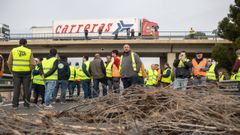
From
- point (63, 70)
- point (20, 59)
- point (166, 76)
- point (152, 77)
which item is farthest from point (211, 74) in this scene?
Result: point (20, 59)

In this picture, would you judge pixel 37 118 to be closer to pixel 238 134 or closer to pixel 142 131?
pixel 142 131

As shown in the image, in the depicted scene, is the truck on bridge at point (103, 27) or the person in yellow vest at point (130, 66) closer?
the person in yellow vest at point (130, 66)

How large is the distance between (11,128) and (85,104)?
4.45ft

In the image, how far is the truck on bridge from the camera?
1852 inches

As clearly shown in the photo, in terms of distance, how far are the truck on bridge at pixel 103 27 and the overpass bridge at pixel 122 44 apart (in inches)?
83.2

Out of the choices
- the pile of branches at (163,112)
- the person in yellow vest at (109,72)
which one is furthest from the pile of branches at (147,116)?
the person in yellow vest at (109,72)

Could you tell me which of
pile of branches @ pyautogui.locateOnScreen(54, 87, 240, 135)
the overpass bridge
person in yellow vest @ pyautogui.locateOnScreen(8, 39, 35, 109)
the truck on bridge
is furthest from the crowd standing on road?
the truck on bridge

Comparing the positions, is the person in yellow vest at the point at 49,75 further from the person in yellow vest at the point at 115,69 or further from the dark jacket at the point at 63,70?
the person in yellow vest at the point at 115,69

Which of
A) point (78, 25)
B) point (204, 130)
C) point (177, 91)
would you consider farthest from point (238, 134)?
point (78, 25)

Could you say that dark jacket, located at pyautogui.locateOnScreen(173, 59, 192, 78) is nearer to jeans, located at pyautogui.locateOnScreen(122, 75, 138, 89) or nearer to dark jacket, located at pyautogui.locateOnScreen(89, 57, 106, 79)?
jeans, located at pyautogui.locateOnScreen(122, 75, 138, 89)

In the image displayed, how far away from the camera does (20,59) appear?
9992 mm

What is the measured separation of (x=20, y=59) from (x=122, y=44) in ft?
113

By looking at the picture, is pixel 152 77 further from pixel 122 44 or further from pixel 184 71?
pixel 122 44

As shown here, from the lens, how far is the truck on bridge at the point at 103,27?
47031mm
